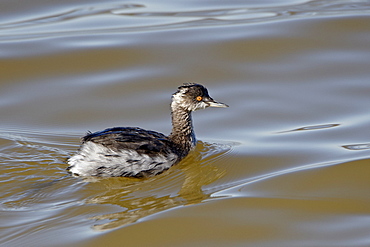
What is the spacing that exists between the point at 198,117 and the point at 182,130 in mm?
1265

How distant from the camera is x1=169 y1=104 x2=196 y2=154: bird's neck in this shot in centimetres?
763

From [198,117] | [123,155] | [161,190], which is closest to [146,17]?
[198,117]

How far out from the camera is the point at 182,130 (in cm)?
770

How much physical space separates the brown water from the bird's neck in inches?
7.5

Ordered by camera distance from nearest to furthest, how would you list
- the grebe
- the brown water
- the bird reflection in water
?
the brown water, the bird reflection in water, the grebe

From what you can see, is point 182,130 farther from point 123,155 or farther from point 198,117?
point 198,117

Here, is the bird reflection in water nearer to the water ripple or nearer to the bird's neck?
the bird's neck

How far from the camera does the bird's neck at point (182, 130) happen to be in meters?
7.63

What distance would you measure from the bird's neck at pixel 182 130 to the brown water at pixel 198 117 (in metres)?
0.19

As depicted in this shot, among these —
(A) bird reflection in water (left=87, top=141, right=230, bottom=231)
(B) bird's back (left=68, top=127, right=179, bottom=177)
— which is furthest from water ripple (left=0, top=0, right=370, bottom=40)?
(B) bird's back (left=68, top=127, right=179, bottom=177)

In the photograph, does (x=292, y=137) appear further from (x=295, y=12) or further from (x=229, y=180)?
(x=295, y=12)

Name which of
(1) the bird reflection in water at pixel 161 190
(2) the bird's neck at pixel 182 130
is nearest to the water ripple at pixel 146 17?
(2) the bird's neck at pixel 182 130

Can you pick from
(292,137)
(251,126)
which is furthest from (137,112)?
(292,137)

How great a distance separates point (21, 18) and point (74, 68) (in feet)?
8.20
